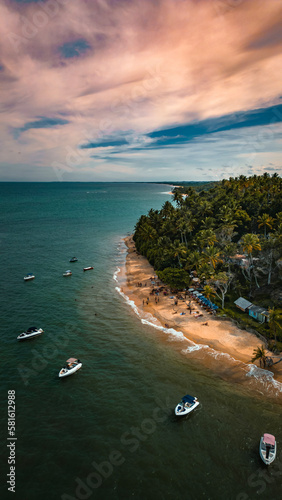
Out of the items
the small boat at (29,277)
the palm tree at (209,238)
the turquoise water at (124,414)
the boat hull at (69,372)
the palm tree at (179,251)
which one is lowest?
the turquoise water at (124,414)

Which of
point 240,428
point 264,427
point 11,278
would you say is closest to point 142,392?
point 240,428

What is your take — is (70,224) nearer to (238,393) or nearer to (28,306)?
(28,306)

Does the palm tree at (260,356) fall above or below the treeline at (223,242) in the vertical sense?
below

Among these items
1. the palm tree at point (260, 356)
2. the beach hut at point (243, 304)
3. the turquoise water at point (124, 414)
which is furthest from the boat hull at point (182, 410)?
the beach hut at point (243, 304)

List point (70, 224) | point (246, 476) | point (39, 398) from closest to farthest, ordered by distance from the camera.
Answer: point (246, 476)
point (39, 398)
point (70, 224)

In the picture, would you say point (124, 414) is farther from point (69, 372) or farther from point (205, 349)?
point (205, 349)

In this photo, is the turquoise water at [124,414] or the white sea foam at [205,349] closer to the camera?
the turquoise water at [124,414]

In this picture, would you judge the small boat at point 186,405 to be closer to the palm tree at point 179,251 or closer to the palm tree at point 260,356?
the palm tree at point 260,356
